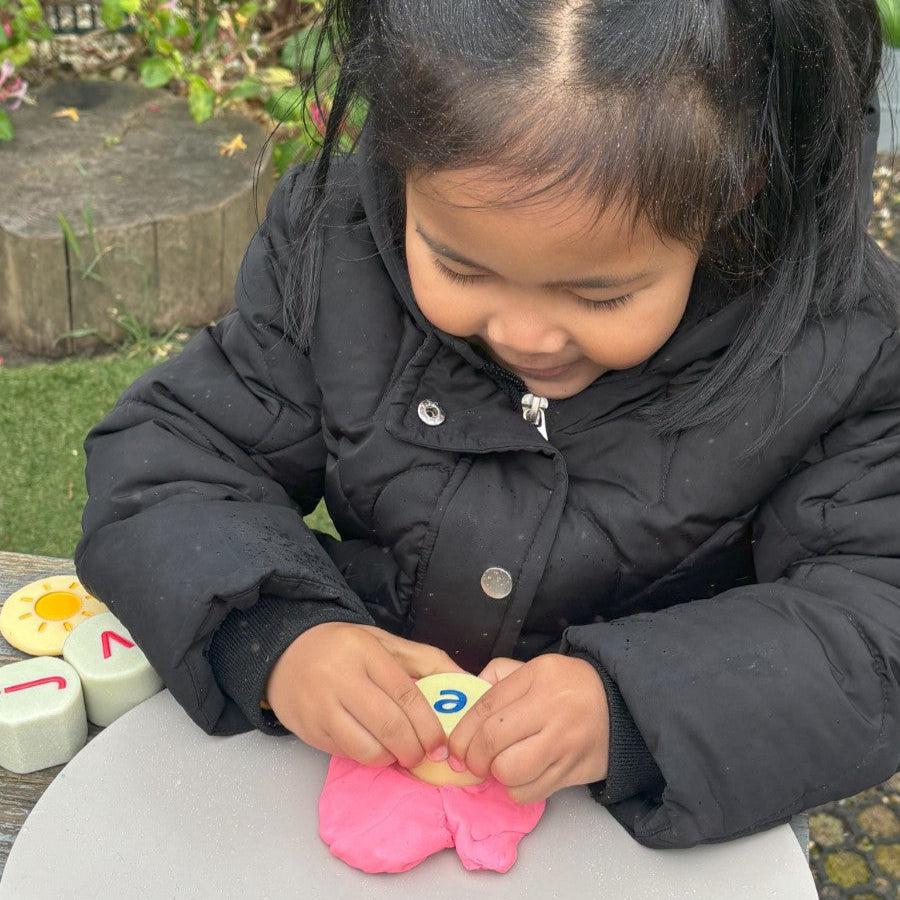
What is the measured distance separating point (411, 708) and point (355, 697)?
53mm

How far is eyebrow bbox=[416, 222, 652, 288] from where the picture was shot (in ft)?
3.71

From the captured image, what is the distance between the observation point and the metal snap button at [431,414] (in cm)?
140

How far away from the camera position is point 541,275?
1122mm

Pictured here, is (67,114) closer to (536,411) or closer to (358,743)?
(536,411)

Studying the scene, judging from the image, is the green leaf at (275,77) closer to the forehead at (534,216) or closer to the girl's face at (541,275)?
the girl's face at (541,275)

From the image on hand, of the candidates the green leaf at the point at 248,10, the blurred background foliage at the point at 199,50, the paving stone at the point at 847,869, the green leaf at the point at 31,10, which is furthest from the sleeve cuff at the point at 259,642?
the green leaf at the point at 248,10

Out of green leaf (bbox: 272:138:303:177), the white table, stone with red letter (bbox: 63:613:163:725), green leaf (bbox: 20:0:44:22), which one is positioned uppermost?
the white table

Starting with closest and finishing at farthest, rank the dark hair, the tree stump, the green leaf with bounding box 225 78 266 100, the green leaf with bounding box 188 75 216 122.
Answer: the dark hair < the tree stump < the green leaf with bounding box 188 75 216 122 < the green leaf with bounding box 225 78 266 100

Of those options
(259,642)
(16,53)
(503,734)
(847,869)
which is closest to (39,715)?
(259,642)

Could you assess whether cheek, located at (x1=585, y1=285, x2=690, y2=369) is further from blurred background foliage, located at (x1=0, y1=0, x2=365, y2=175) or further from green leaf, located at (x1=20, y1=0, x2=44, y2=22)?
green leaf, located at (x1=20, y1=0, x2=44, y2=22)

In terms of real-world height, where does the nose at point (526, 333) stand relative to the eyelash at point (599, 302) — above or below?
below

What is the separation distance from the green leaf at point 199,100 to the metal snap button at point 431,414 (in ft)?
7.37

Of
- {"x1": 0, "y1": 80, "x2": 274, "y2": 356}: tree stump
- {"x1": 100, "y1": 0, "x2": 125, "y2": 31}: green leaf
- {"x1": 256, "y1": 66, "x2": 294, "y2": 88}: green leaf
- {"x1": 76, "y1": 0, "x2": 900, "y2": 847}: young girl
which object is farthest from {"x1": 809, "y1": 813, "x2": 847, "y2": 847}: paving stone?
{"x1": 100, "y1": 0, "x2": 125, "y2": 31}: green leaf

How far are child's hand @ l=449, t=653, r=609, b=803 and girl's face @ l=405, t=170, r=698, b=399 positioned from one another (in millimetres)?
301
